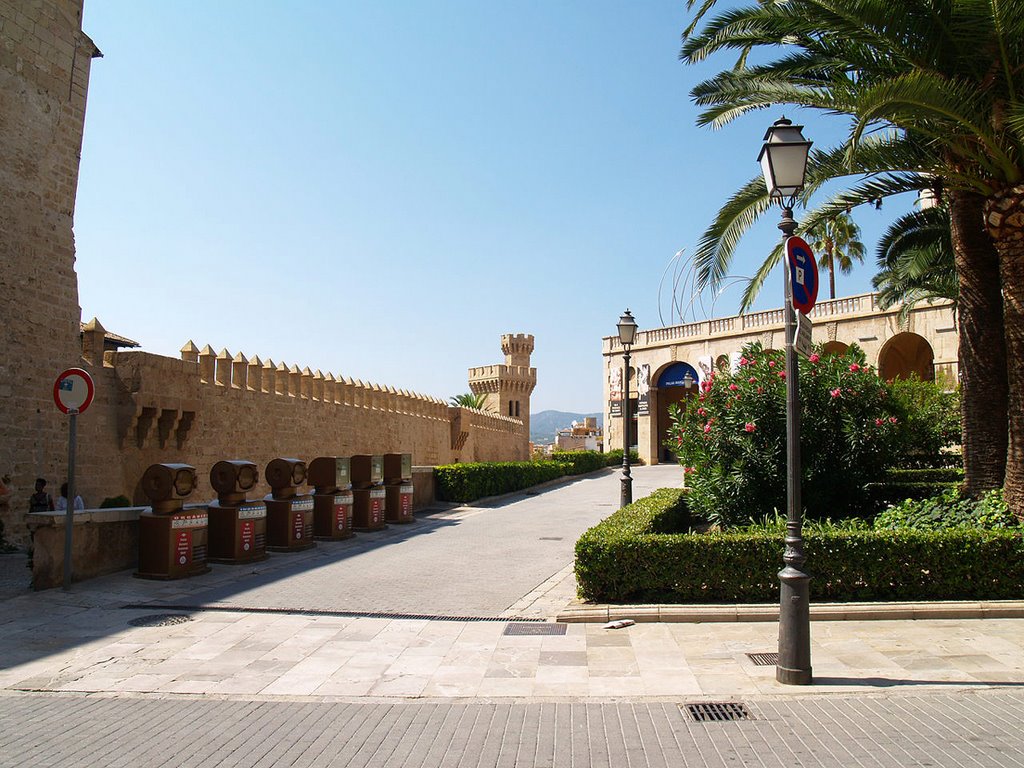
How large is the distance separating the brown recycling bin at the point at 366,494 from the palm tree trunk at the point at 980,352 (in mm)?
10306

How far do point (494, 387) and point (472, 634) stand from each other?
54783 millimetres

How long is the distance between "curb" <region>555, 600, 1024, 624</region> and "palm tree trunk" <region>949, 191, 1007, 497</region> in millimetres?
2773

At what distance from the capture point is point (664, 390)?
161 feet

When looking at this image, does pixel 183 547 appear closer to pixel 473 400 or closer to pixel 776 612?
pixel 776 612

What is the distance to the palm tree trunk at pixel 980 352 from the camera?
1005cm

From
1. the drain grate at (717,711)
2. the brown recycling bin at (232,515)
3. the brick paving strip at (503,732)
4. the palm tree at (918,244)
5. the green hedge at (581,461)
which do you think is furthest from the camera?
the green hedge at (581,461)

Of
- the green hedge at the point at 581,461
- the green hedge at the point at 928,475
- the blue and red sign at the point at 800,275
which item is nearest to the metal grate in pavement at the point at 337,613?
the blue and red sign at the point at 800,275

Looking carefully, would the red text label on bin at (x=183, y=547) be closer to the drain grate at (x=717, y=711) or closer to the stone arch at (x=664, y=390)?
the drain grate at (x=717, y=711)

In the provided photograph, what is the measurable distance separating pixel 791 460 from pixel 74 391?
8.20 metres

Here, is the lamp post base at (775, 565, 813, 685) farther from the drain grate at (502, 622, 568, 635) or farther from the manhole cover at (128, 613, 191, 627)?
the manhole cover at (128, 613, 191, 627)

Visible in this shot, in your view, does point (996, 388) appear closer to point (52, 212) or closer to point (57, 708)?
point (57, 708)

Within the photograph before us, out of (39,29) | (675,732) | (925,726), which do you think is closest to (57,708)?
(675,732)

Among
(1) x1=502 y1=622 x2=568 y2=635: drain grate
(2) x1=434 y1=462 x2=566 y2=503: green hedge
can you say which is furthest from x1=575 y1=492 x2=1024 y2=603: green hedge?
(2) x1=434 y1=462 x2=566 y2=503: green hedge

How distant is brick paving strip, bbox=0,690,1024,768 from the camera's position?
4.52 m
